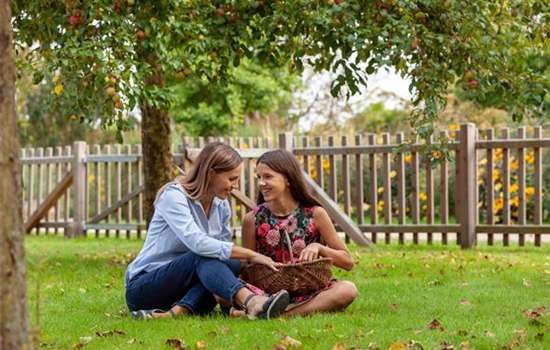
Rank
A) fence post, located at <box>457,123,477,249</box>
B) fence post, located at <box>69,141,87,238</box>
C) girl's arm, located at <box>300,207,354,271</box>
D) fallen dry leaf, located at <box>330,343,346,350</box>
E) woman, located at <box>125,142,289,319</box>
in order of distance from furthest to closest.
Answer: fence post, located at <box>69,141,87,238</box> → fence post, located at <box>457,123,477,249</box> → girl's arm, located at <box>300,207,354,271</box> → woman, located at <box>125,142,289,319</box> → fallen dry leaf, located at <box>330,343,346,350</box>

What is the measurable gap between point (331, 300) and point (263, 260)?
52cm

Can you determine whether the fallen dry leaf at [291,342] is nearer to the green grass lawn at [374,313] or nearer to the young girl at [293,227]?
the green grass lawn at [374,313]

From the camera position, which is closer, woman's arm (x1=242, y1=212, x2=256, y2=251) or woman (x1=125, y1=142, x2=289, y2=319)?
woman (x1=125, y1=142, x2=289, y2=319)

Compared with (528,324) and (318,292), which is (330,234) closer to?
(318,292)

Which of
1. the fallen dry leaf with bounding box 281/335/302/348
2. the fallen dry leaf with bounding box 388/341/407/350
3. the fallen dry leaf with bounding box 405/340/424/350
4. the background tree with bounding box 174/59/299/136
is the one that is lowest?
the fallen dry leaf with bounding box 281/335/302/348

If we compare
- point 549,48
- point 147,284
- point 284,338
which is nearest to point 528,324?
point 284,338

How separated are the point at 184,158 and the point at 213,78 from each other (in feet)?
7.92

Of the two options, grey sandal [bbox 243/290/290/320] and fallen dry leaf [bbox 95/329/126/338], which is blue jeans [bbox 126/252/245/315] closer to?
grey sandal [bbox 243/290/290/320]

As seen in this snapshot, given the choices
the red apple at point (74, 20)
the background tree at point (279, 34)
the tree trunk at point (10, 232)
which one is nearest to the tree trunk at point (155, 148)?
the background tree at point (279, 34)

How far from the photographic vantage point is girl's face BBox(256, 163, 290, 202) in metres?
5.38

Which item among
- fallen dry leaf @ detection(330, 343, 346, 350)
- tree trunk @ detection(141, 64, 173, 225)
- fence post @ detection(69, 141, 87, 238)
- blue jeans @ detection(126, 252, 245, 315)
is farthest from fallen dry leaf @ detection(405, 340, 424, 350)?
fence post @ detection(69, 141, 87, 238)

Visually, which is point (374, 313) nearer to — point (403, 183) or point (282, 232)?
point (282, 232)

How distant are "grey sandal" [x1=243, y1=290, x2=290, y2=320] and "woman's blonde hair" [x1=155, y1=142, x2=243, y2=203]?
2.46 ft

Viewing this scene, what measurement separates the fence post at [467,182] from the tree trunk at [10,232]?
27.1ft
